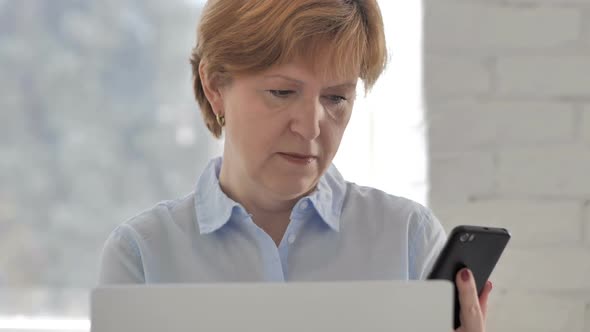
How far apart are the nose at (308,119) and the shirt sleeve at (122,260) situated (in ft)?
1.16

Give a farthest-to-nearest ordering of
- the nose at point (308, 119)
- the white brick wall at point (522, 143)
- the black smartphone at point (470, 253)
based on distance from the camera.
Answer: the white brick wall at point (522, 143)
the nose at point (308, 119)
the black smartphone at point (470, 253)

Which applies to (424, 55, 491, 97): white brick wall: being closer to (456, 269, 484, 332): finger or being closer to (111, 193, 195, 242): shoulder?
(111, 193, 195, 242): shoulder

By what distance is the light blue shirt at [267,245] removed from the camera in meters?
1.40

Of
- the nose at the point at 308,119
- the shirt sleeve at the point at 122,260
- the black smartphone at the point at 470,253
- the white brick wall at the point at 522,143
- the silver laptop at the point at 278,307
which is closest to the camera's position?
the silver laptop at the point at 278,307

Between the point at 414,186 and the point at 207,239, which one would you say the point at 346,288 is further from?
the point at 414,186

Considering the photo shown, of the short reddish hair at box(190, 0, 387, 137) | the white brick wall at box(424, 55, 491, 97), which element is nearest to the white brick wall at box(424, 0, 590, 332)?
the white brick wall at box(424, 55, 491, 97)

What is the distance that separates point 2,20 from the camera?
77.3 inches

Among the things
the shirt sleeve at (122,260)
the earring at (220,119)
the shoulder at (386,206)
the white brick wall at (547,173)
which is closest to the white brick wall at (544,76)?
the white brick wall at (547,173)

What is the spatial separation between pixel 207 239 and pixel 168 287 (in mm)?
680

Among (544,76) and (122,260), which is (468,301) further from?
(544,76)

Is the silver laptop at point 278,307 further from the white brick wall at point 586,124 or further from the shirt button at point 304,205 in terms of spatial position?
the white brick wall at point 586,124

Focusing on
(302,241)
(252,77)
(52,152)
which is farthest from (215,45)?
(52,152)

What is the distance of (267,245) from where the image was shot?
139 centimetres

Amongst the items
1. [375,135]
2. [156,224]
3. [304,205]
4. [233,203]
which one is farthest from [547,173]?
[156,224]
